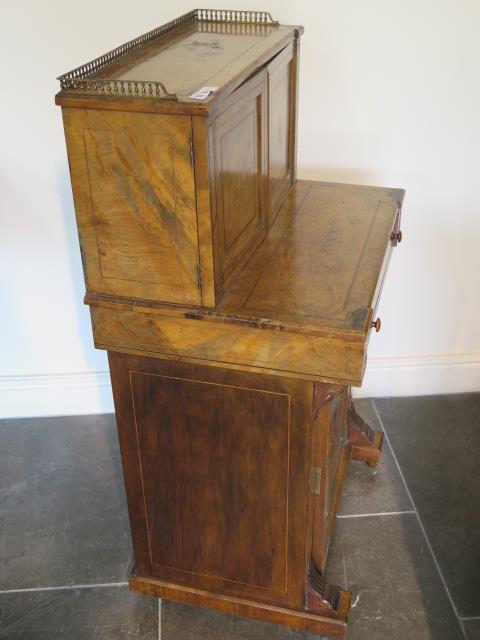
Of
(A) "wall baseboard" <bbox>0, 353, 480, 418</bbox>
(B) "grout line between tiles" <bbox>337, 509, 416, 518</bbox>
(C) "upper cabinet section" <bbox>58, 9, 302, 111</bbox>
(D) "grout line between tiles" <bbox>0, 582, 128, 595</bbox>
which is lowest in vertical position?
(B) "grout line between tiles" <bbox>337, 509, 416, 518</bbox>

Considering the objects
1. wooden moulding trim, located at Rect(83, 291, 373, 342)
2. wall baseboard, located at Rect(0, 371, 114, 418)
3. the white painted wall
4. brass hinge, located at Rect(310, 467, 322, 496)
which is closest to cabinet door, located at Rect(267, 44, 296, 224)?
the white painted wall

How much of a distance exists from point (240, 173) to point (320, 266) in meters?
0.30

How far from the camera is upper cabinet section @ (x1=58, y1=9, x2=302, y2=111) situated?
1.30 metres

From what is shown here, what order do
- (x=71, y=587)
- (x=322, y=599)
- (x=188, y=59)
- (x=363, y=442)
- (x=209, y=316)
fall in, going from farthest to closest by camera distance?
(x=363, y=442) → (x=71, y=587) → (x=322, y=599) → (x=188, y=59) → (x=209, y=316)

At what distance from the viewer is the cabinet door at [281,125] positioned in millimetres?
1780

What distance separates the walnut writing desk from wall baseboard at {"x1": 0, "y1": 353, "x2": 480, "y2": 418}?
77 centimetres

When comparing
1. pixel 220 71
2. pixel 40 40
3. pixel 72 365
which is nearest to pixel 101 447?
pixel 72 365

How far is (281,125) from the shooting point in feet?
6.38

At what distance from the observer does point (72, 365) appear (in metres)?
2.72

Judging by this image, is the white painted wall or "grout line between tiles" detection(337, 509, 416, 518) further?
"grout line between tiles" detection(337, 509, 416, 518)

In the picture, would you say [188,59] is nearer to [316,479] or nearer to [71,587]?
[316,479]

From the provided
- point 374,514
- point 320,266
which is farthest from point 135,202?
point 374,514

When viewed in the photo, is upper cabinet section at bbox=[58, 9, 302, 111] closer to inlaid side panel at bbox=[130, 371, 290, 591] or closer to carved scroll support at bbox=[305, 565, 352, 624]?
inlaid side panel at bbox=[130, 371, 290, 591]

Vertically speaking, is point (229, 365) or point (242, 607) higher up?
point (229, 365)
